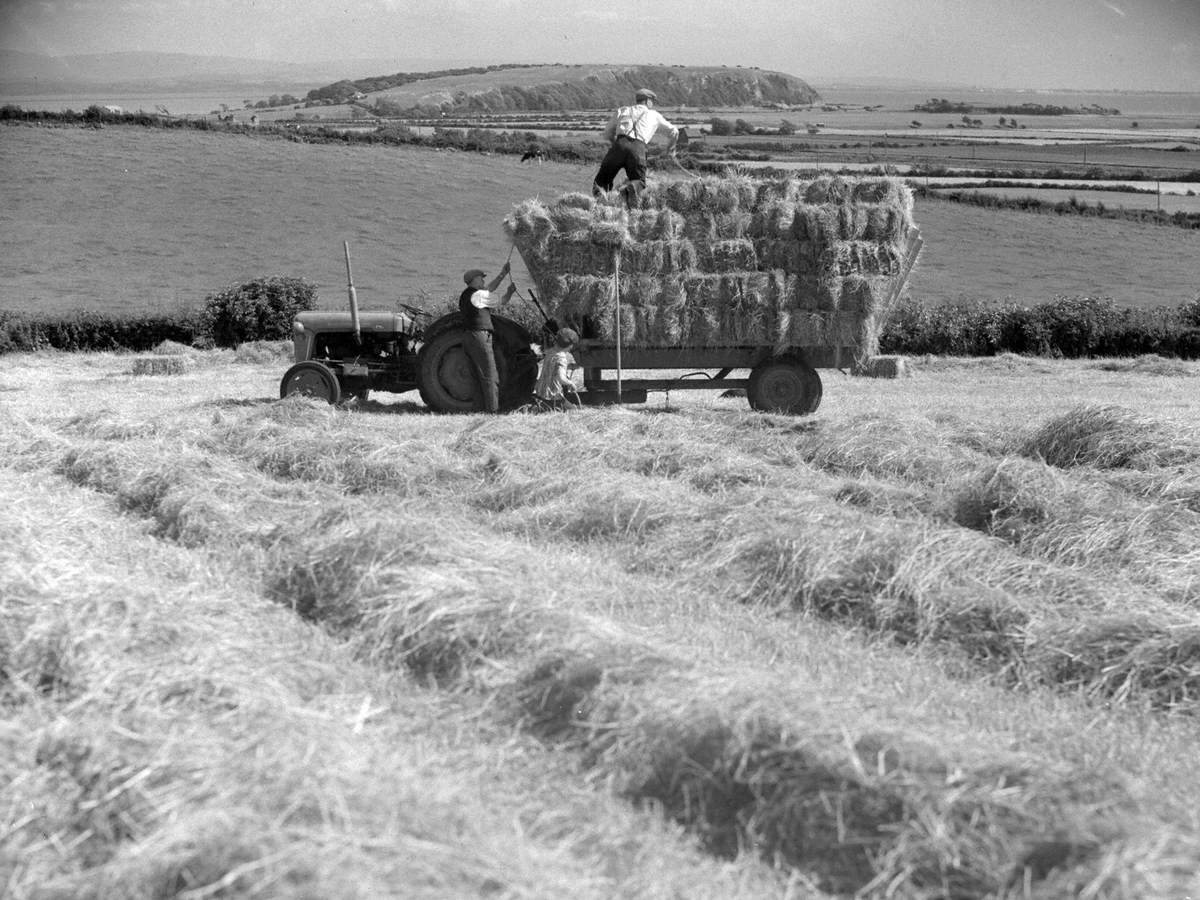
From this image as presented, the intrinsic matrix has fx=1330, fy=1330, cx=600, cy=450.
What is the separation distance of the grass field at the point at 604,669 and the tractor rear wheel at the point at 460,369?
11.3 ft

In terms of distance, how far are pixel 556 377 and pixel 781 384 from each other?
88.8 inches

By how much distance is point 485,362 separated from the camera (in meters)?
12.5

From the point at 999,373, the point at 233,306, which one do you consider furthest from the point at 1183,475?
the point at 233,306

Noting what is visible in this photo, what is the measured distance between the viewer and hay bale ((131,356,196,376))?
18828mm

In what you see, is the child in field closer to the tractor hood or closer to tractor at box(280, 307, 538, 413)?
tractor at box(280, 307, 538, 413)

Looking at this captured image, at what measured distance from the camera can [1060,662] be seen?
17.5 ft

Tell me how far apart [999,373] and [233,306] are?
12781mm

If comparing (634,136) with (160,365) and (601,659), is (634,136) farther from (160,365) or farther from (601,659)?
(160,365)

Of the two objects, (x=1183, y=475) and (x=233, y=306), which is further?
(x=233, y=306)

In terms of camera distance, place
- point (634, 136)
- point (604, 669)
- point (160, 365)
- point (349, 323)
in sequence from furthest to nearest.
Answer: point (160, 365), point (349, 323), point (634, 136), point (604, 669)

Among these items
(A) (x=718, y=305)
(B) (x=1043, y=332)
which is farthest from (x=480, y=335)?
(B) (x=1043, y=332)

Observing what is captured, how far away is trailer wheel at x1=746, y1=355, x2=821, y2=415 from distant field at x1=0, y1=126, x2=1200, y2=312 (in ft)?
64.3

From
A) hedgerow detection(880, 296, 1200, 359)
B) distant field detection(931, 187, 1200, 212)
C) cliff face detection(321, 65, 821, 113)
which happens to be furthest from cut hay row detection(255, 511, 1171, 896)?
cliff face detection(321, 65, 821, 113)

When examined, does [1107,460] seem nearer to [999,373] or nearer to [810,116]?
[999,373]
